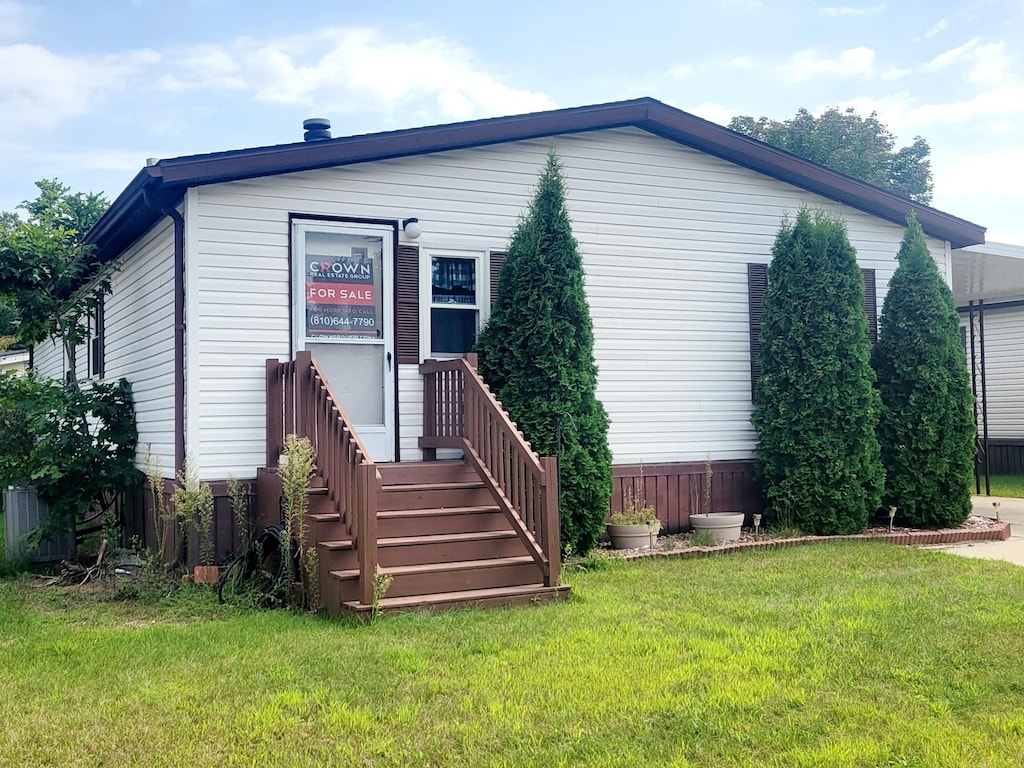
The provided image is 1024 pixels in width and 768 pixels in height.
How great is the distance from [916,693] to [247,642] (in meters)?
3.37

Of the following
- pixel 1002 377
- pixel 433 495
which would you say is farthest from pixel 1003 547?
pixel 1002 377

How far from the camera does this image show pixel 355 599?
588cm

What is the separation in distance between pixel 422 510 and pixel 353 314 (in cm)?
213

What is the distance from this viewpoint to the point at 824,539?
8.91 metres

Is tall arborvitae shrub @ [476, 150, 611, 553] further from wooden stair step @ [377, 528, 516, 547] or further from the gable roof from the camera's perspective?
wooden stair step @ [377, 528, 516, 547]

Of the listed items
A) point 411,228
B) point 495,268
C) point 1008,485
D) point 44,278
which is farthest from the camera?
point 1008,485

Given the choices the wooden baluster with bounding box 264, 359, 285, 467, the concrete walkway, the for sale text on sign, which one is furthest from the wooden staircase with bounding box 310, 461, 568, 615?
the concrete walkway

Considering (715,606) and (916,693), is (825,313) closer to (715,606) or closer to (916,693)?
(715,606)

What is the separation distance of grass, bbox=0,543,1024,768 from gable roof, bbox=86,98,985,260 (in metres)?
3.30

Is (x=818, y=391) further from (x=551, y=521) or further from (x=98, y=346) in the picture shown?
(x=98, y=346)

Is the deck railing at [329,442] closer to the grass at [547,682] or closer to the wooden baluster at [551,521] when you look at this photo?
the grass at [547,682]

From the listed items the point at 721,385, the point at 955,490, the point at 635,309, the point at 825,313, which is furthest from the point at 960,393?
the point at 635,309

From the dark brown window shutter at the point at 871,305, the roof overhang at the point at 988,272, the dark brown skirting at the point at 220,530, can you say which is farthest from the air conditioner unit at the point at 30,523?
the roof overhang at the point at 988,272

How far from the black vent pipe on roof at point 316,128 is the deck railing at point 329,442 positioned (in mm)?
2604
